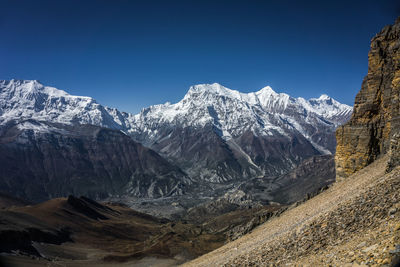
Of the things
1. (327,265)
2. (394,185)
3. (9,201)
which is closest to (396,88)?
(394,185)

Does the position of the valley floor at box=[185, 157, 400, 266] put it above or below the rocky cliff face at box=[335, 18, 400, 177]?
below

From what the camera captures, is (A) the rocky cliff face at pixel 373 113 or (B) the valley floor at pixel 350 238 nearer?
(B) the valley floor at pixel 350 238

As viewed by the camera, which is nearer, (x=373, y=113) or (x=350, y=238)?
(x=350, y=238)

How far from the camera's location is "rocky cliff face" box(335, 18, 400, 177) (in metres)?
38.2

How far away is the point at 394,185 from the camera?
16.1 m

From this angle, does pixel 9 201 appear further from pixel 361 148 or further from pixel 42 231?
pixel 361 148

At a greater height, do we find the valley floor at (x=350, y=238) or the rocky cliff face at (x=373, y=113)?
the rocky cliff face at (x=373, y=113)

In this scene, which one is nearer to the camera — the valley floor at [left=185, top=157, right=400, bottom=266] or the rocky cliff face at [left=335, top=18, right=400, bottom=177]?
the valley floor at [left=185, top=157, right=400, bottom=266]

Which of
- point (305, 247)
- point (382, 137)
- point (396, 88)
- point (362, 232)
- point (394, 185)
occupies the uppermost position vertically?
point (396, 88)

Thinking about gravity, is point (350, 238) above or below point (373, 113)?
below

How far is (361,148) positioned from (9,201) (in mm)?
170214

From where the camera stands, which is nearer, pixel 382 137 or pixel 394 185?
pixel 394 185

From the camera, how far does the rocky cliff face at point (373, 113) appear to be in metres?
38.2

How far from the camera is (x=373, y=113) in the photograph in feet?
132
